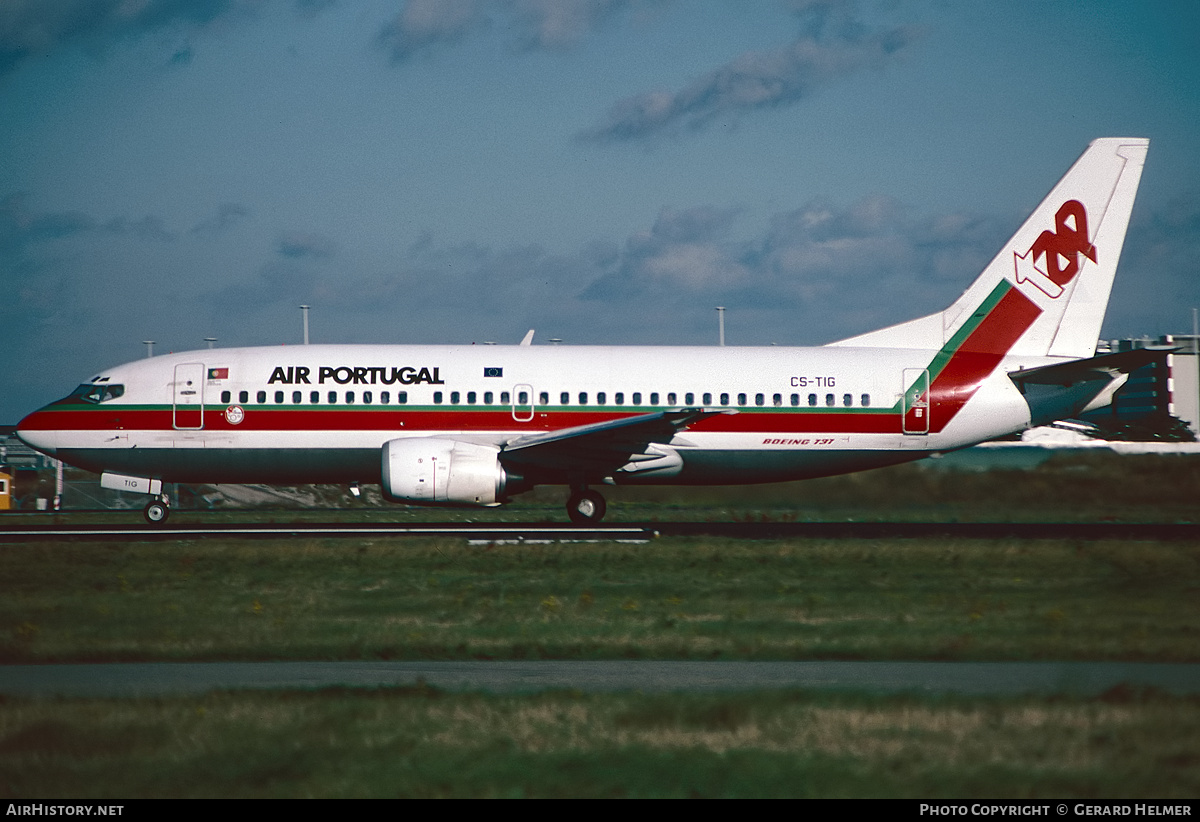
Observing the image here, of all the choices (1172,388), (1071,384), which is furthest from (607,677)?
(1172,388)

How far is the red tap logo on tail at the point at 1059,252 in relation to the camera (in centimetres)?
2669

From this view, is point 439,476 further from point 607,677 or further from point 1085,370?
point 1085,370

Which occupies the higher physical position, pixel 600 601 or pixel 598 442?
pixel 598 442

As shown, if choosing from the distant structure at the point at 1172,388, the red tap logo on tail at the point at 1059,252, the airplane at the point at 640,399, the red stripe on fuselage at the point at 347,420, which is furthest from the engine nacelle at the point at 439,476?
the distant structure at the point at 1172,388

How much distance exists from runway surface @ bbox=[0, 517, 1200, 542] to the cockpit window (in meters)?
2.87

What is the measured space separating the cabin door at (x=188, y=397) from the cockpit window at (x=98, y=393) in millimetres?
1310

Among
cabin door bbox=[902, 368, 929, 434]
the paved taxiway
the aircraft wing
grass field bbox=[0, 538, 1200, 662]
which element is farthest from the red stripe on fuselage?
grass field bbox=[0, 538, 1200, 662]

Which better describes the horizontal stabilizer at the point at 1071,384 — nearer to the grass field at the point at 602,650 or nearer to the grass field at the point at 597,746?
the grass field at the point at 602,650

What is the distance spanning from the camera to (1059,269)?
26.7m

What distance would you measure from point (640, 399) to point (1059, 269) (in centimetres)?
1041

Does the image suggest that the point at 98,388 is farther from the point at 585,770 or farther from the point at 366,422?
the point at 585,770

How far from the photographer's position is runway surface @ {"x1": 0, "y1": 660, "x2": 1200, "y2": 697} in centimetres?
901

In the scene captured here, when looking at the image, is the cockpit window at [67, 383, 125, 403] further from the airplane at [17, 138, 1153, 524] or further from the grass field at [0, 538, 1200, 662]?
the grass field at [0, 538, 1200, 662]
